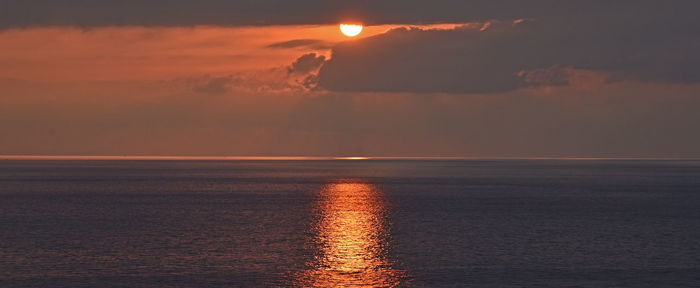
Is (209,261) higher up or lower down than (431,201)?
lower down

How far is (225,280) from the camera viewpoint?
5119 centimetres

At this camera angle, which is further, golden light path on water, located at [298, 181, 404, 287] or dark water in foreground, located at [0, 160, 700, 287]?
dark water in foreground, located at [0, 160, 700, 287]

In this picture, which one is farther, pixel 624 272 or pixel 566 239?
pixel 566 239

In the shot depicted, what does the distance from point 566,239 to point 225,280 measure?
37551 millimetres

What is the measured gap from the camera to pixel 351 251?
215 ft

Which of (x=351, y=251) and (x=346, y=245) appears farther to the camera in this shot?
(x=346, y=245)

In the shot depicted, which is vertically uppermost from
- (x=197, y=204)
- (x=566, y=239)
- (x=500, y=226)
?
(x=197, y=204)

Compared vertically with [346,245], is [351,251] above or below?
below

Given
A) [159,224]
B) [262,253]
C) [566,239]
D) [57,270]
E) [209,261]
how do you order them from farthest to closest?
[159,224], [566,239], [262,253], [209,261], [57,270]

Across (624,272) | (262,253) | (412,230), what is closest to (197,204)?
(412,230)

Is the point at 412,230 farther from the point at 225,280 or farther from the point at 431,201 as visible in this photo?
the point at 431,201

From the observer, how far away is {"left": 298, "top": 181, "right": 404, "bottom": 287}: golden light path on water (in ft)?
170

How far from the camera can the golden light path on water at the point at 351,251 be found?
51763 mm

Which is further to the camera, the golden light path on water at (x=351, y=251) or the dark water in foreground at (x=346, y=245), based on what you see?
the dark water in foreground at (x=346, y=245)
